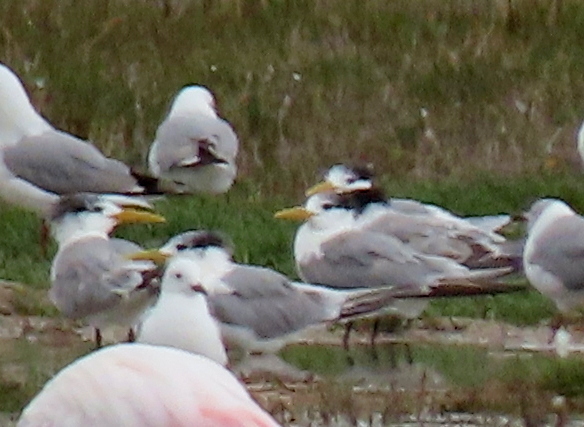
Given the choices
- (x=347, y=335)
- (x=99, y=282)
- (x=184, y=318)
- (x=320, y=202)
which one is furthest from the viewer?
(x=320, y=202)

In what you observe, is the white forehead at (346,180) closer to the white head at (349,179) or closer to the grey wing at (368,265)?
the white head at (349,179)

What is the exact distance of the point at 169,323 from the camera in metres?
6.92

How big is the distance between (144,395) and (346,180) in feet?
19.1

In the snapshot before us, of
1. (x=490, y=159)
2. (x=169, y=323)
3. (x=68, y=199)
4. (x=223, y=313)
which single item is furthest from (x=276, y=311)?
(x=490, y=159)

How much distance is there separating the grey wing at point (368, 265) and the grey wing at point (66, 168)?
1.89 metres

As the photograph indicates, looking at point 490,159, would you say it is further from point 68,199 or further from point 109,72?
point 68,199

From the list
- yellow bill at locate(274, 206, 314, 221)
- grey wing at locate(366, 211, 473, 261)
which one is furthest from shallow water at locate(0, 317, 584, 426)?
yellow bill at locate(274, 206, 314, 221)

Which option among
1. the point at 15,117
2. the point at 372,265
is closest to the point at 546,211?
the point at 372,265

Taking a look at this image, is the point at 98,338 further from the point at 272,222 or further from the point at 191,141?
the point at 191,141

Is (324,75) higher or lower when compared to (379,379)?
lower

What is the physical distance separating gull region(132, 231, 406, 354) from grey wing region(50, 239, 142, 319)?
0.12 meters

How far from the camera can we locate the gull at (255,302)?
24.9ft

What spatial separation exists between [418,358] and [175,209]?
280cm

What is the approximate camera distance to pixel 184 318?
6938mm
